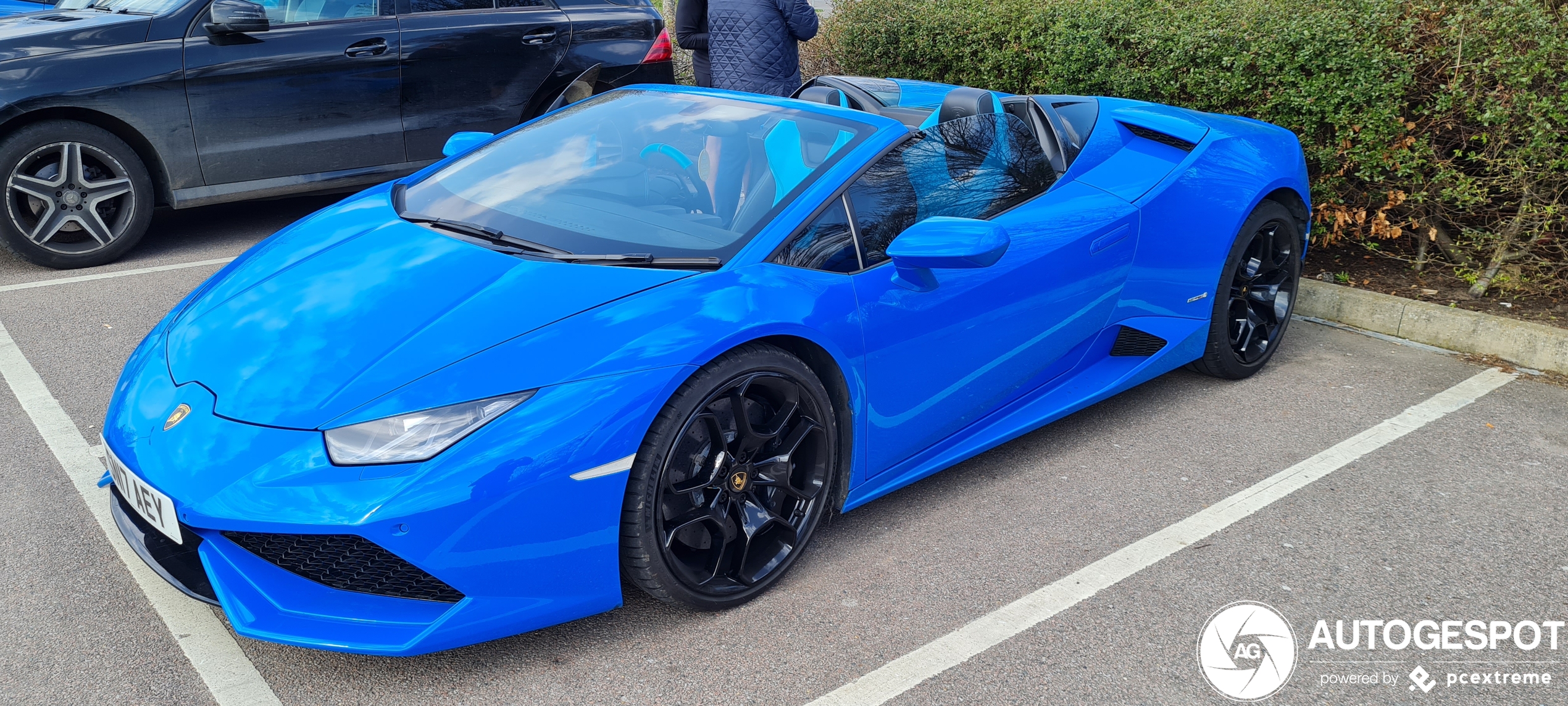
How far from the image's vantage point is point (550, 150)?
3.38 meters

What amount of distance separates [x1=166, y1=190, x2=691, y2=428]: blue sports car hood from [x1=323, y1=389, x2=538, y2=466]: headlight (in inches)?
2.8

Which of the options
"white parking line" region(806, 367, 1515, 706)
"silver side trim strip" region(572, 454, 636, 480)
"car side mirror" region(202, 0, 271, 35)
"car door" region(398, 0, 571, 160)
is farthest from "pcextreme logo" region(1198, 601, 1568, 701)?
"car side mirror" region(202, 0, 271, 35)

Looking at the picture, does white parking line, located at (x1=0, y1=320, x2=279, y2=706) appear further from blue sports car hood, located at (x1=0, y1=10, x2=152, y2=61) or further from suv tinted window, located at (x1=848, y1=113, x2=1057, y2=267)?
blue sports car hood, located at (x1=0, y1=10, x2=152, y2=61)

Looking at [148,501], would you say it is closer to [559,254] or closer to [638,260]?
[559,254]

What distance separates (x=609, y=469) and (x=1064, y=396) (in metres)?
1.76

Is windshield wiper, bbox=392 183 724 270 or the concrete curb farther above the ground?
windshield wiper, bbox=392 183 724 270

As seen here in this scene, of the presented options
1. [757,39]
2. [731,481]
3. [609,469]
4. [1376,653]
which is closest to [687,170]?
[731,481]

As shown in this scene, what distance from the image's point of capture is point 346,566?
222cm

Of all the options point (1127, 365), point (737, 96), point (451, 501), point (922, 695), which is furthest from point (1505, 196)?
point (451, 501)

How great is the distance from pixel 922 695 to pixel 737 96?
6.33 ft

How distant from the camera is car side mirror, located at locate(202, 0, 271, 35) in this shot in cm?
538

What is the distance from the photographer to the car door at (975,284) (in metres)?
2.91

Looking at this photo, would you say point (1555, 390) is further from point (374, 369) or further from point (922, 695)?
point (374, 369)

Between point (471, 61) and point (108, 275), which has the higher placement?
point (471, 61)
